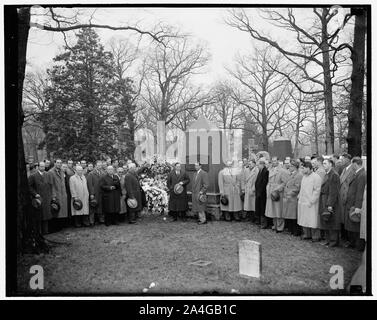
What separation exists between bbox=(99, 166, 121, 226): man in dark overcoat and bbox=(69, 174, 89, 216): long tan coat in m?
0.45

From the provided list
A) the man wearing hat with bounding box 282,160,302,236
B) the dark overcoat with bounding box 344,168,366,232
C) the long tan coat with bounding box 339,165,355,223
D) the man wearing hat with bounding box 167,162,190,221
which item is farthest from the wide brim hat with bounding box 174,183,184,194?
the dark overcoat with bounding box 344,168,366,232

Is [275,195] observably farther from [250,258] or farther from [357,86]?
[357,86]

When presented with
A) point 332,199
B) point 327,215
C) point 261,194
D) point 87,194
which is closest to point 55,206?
point 87,194

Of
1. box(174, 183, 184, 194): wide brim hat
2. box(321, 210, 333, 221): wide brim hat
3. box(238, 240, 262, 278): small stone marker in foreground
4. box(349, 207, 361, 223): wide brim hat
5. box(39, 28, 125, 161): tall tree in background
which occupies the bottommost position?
box(238, 240, 262, 278): small stone marker in foreground

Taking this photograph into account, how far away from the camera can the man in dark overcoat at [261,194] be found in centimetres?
929

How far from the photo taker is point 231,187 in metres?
10.3

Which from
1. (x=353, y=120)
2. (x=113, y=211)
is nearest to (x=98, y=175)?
(x=113, y=211)

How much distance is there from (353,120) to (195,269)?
14.7 feet

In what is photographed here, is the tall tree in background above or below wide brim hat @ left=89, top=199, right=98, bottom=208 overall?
above

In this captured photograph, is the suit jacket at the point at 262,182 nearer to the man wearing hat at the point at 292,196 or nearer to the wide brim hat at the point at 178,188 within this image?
the man wearing hat at the point at 292,196

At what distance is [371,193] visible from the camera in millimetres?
5691

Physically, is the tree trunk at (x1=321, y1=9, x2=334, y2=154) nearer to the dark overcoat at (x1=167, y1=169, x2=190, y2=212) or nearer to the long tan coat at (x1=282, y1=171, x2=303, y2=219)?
the long tan coat at (x1=282, y1=171, x2=303, y2=219)

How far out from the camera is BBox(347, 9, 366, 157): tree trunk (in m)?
6.37
